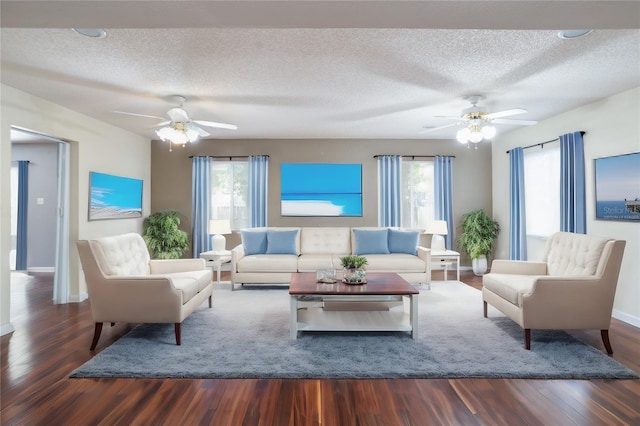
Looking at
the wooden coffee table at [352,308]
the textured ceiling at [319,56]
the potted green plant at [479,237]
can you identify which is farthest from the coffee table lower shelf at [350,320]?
the potted green plant at [479,237]

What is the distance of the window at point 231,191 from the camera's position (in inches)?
268

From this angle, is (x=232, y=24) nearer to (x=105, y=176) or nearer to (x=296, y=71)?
(x=296, y=71)

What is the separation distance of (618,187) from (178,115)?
4963 mm

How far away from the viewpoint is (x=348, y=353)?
295cm

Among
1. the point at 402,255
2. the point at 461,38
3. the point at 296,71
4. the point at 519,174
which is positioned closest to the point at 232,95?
the point at 296,71

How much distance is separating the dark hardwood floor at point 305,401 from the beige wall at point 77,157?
1671 mm

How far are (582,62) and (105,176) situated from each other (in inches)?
230

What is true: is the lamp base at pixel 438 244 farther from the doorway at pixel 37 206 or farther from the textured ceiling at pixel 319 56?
the doorway at pixel 37 206

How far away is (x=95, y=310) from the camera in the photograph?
124 inches

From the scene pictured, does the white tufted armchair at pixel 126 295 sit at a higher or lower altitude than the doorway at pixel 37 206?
lower

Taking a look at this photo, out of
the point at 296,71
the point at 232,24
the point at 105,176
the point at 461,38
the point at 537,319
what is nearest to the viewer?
the point at 232,24

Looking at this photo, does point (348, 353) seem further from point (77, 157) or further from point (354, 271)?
point (77, 157)

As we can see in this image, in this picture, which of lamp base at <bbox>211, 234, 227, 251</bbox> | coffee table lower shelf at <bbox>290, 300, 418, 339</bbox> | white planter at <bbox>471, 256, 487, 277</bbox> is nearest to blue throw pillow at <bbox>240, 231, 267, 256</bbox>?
lamp base at <bbox>211, 234, 227, 251</bbox>

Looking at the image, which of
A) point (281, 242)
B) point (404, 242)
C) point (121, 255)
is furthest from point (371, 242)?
point (121, 255)
